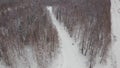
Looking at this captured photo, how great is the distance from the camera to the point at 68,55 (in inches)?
917

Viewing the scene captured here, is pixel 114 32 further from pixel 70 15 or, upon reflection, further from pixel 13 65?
pixel 13 65

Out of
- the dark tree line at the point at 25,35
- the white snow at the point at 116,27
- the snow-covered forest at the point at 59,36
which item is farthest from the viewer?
the white snow at the point at 116,27

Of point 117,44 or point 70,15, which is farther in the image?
point 70,15

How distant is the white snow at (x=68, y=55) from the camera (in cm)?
2180

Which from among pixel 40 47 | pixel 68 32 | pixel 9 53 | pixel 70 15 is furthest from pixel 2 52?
pixel 70 15

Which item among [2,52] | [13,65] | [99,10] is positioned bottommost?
[13,65]

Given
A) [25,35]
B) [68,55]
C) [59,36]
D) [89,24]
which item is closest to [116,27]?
[89,24]

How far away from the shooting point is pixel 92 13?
30656 mm

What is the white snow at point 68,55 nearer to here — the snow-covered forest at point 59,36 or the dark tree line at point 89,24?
the snow-covered forest at point 59,36

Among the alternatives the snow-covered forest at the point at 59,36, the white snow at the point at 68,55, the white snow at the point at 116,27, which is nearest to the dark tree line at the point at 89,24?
the snow-covered forest at the point at 59,36

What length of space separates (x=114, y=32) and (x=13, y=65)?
17.6 meters

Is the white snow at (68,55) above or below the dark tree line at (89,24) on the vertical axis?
below

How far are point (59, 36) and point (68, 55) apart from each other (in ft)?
13.6

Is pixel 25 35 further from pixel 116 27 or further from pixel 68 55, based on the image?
pixel 116 27
